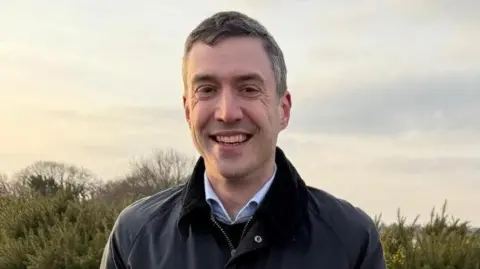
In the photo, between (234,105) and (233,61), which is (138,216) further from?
(233,61)

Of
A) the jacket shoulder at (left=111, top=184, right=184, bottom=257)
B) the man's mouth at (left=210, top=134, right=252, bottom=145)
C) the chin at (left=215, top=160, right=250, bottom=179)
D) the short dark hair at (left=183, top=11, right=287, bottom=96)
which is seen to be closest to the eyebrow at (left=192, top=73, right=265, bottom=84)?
the short dark hair at (left=183, top=11, right=287, bottom=96)

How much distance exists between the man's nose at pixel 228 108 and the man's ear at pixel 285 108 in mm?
257

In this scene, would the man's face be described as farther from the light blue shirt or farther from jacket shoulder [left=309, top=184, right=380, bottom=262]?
jacket shoulder [left=309, top=184, right=380, bottom=262]

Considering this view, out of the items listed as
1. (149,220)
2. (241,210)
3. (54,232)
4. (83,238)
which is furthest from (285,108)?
(54,232)

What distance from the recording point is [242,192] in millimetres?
2662

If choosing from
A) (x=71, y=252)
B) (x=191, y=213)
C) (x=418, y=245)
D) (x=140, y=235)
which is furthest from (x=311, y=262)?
(x=71, y=252)

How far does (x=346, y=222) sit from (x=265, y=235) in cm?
36

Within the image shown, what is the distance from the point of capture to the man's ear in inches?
108

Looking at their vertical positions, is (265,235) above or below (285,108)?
below

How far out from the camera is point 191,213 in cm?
267

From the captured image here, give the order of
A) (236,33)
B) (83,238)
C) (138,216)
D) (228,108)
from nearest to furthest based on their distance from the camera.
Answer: (228,108) → (236,33) → (138,216) → (83,238)

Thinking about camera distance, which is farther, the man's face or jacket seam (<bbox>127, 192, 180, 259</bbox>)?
jacket seam (<bbox>127, 192, 180, 259</bbox>)

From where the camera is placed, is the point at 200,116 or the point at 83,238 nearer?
the point at 200,116

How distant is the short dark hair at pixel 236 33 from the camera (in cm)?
261
